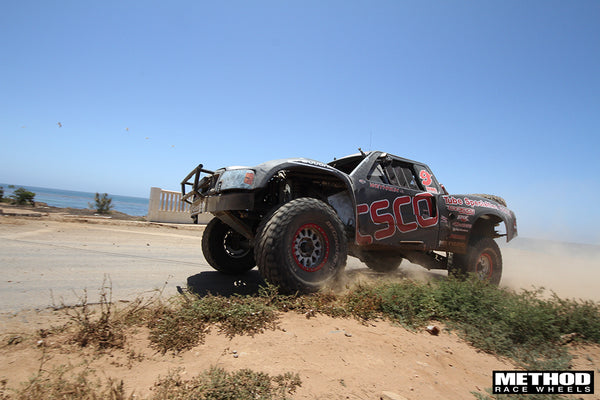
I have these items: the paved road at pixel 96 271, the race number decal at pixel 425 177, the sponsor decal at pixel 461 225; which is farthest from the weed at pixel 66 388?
the sponsor decal at pixel 461 225

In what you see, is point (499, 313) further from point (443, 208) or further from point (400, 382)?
point (443, 208)

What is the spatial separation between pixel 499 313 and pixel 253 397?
296 centimetres

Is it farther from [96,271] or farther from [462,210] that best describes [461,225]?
[96,271]

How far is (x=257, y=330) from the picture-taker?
8.17 ft

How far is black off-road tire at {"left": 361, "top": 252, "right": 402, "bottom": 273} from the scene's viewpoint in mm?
5035

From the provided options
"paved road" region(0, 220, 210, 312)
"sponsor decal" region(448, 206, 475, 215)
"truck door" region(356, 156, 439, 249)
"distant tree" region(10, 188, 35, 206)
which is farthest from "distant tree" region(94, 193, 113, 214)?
"sponsor decal" region(448, 206, 475, 215)

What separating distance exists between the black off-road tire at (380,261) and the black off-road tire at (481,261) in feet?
3.33

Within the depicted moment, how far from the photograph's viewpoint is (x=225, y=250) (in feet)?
16.2

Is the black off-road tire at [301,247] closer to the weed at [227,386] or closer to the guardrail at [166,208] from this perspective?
the weed at [227,386]

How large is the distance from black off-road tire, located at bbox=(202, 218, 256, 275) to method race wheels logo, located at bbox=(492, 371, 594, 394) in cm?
335

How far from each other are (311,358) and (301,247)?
1.46m

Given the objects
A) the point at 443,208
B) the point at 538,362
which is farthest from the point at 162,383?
the point at 443,208

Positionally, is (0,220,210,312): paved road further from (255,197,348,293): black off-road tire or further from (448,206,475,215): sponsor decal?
(448,206,475,215): sponsor decal

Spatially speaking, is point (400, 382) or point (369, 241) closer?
point (400, 382)
